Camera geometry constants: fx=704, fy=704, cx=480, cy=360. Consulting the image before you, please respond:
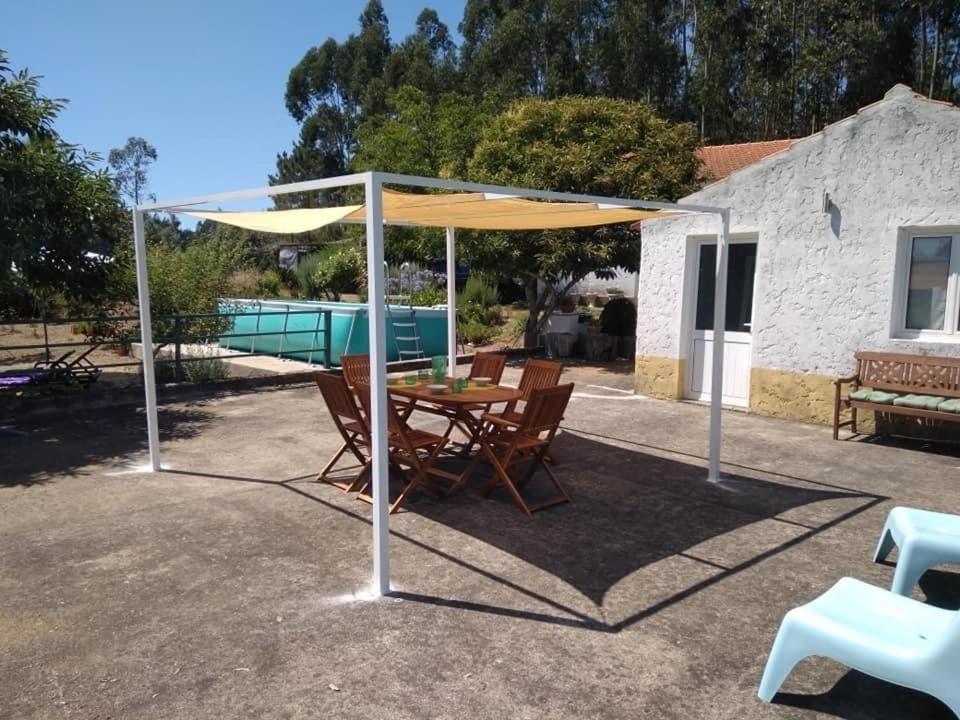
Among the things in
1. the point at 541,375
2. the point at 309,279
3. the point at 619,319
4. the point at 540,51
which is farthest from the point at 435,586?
the point at 540,51

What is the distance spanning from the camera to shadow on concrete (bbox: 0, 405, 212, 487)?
248 inches

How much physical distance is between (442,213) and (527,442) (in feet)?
7.31

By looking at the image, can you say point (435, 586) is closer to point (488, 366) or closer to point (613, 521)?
point (613, 521)

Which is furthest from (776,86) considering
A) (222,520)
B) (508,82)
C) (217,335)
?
(222,520)

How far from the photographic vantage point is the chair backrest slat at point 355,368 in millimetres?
6570

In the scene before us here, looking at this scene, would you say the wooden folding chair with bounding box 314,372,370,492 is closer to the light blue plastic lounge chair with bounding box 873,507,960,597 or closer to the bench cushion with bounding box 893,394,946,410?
the light blue plastic lounge chair with bounding box 873,507,960,597

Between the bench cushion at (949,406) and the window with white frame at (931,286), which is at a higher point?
the window with white frame at (931,286)

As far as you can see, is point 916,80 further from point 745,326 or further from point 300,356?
point 300,356

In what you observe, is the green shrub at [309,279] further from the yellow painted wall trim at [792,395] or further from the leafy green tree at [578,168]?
the yellow painted wall trim at [792,395]

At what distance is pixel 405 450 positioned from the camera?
5324 millimetres

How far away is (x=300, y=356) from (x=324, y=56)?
5047cm

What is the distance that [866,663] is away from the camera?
9.05 feet

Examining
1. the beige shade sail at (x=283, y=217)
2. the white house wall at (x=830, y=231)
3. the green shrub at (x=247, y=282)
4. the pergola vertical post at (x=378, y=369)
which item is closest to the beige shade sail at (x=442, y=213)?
the beige shade sail at (x=283, y=217)

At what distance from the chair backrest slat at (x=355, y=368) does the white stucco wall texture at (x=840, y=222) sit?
4.59 m
